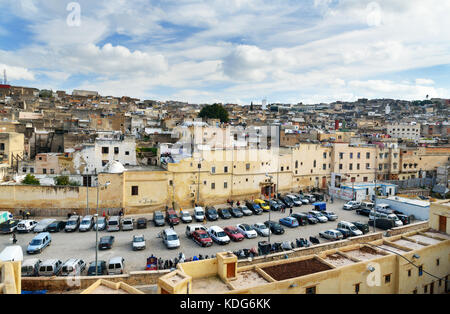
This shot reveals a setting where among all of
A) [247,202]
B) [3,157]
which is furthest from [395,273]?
[3,157]

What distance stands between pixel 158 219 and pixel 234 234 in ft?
22.9

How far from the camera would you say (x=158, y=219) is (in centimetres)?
2752

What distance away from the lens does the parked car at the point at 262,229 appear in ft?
82.6

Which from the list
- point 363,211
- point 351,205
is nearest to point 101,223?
point 363,211

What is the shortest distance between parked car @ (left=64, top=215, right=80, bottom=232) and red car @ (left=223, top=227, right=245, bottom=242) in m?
11.6

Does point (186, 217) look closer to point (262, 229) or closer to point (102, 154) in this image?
point (262, 229)

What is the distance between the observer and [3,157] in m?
35.9

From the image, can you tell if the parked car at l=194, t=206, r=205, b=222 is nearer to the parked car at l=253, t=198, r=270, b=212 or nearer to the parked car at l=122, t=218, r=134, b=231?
the parked car at l=122, t=218, r=134, b=231

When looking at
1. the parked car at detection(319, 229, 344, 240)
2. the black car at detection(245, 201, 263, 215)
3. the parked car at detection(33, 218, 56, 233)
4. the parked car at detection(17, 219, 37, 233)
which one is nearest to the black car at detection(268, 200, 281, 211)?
the black car at detection(245, 201, 263, 215)

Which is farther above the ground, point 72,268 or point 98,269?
point 72,268

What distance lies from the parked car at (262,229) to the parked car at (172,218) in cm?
647

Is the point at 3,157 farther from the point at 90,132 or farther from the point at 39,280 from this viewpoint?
the point at 39,280

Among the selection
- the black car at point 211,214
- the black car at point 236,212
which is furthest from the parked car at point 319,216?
the black car at point 211,214

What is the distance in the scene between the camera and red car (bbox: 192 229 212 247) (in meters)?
22.8
